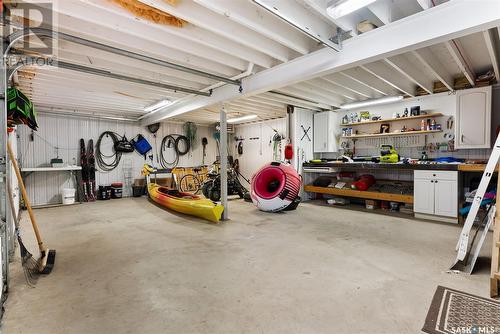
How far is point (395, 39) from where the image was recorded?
2.58 metres

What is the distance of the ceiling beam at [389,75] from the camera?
13.0 feet

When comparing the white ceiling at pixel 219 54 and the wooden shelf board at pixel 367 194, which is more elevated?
the white ceiling at pixel 219 54

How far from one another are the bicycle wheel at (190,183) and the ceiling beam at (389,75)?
6.63m

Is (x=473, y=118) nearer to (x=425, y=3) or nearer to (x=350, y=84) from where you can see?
(x=350, y=84)

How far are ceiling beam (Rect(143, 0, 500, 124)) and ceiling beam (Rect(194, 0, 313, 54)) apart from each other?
13.3 inches

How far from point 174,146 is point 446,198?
8.13 meters

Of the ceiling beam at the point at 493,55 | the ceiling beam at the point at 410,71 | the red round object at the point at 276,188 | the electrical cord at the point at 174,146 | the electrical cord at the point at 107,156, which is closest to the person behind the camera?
the ceiling beam at the point at 493,55

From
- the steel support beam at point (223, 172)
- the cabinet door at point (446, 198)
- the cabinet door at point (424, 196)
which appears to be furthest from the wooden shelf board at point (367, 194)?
the steel support beam at point (223, 172)

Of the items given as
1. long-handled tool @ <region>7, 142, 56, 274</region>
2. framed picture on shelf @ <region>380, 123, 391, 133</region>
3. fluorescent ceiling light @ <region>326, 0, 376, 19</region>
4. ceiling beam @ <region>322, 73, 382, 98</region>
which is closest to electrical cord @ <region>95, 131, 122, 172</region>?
long-handled tool @ <region>7, 142, 56, 274</region>

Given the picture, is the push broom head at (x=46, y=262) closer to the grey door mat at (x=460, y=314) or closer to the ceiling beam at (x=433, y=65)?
the grey door mat at (x=460, y=314)

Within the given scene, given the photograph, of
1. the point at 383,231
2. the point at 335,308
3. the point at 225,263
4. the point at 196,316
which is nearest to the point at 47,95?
the point at 225,263

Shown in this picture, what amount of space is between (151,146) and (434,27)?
840 centimetres

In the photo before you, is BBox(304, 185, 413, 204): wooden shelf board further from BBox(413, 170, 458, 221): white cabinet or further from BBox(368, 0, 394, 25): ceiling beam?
BBox(368, 0, 394, 25): ceiling beam

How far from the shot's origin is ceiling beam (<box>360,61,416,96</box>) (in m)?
3.97
